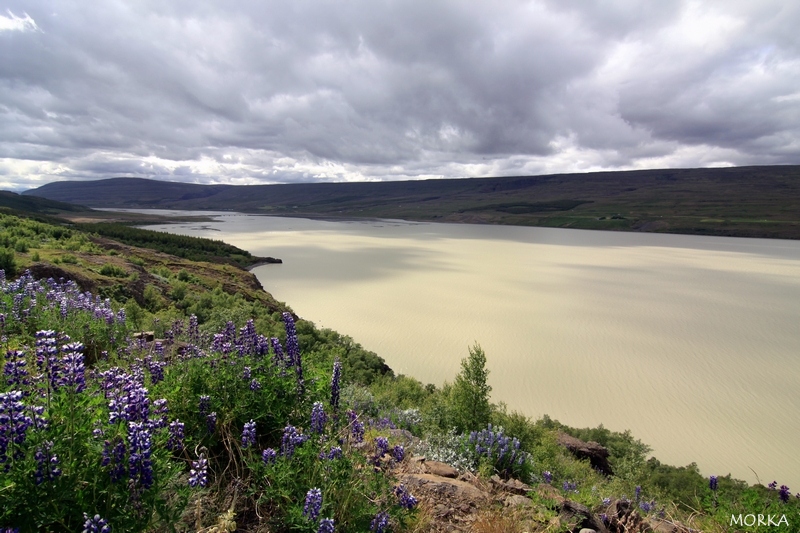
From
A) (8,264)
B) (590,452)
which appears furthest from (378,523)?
(8,264)

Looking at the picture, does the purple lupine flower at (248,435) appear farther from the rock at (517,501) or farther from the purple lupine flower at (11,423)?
the rock at (517,501)

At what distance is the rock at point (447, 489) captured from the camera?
3.77 m


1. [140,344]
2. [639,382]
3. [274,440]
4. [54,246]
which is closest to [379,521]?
[274,440]

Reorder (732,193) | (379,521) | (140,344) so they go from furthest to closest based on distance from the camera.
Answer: (732,193) → (140,344) → (379,521)

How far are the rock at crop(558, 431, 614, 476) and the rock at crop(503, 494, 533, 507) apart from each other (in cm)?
806

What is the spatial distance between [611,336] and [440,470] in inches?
885

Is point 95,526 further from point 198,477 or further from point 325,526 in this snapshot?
point 325,526

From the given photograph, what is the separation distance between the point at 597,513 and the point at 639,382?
16.6 metres

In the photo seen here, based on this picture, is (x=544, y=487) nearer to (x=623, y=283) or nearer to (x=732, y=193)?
(x=623, y=283)

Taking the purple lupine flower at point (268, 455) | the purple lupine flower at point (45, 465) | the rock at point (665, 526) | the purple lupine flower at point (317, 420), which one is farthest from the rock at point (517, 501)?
the purple lupine flower at point (45, 465)

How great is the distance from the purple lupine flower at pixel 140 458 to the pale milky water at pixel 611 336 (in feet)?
49.7

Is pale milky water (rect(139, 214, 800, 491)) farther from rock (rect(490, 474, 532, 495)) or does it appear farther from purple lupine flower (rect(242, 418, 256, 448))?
purple lupine flower (rect(242, 418, 256, 448))

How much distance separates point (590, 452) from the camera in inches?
444

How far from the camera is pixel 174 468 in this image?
2.56m
